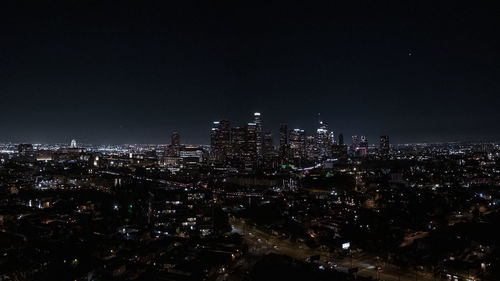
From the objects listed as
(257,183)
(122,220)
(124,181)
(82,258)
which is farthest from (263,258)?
(124,181)

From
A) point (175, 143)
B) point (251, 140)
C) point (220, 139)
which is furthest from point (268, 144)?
point (175, 143)

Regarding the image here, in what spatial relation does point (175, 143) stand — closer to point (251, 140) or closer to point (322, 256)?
point (251, 140)

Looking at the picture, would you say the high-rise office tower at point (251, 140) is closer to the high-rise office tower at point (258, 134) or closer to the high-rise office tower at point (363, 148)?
the high-rise office tower at point (258, 134)

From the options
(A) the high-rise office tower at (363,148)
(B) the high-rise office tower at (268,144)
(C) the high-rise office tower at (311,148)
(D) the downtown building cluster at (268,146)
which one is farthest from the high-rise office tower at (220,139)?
(A) the high-rise office tower at (363,148)

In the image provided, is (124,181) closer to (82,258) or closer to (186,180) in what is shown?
(186,180)

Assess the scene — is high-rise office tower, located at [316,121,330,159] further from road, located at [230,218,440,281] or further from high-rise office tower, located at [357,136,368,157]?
road, located at [230,218,440,281]

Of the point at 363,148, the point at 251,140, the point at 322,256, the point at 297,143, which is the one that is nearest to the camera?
the point at 322,256

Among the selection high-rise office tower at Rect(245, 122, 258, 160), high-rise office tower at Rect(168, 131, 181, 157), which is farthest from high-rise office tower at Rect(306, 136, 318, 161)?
high-rise office tower at Rect(168, 131, 181, 157)

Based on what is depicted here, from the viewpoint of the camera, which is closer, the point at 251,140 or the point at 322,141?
the point at 251,140
